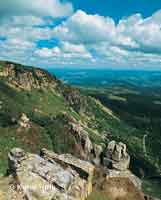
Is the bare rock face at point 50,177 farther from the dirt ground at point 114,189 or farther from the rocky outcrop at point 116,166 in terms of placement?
the rocky outcrop at point 116,166

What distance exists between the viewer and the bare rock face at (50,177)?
49.4 meters

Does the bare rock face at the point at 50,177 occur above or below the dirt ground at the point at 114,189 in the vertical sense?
above

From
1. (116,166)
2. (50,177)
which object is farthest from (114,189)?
(116,166)

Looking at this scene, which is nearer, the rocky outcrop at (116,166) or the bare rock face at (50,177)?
the bare rock face at (50,177)

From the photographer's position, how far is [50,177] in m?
53.9

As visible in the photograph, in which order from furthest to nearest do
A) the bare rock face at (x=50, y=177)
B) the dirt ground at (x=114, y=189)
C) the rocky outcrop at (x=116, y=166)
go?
the rocky outcrop at (x=116, y=166)
the dirt ground at (x=114, y=189)
the bare rock face at (x=50, y=177)

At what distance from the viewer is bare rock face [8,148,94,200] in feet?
162

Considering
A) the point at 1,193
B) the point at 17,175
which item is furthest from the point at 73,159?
the point at 1,193

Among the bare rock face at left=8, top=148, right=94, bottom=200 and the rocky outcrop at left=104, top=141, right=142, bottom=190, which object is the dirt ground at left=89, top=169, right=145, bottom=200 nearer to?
the rocky outcrop at left=104, top=141, right=142, bottom=190

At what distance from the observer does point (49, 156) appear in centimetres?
6981

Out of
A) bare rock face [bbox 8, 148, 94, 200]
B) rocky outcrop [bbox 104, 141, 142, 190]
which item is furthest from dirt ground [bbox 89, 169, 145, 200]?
bare rock face [bbox 8, 148, 94, 200]

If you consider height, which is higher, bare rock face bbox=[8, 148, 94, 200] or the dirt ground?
bare rock face bbox=[8, 148, 94, 200]

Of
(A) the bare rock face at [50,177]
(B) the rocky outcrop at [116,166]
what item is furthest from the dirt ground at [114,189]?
(A) the bare rock face at [50,177]

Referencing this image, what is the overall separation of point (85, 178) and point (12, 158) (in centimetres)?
1558
